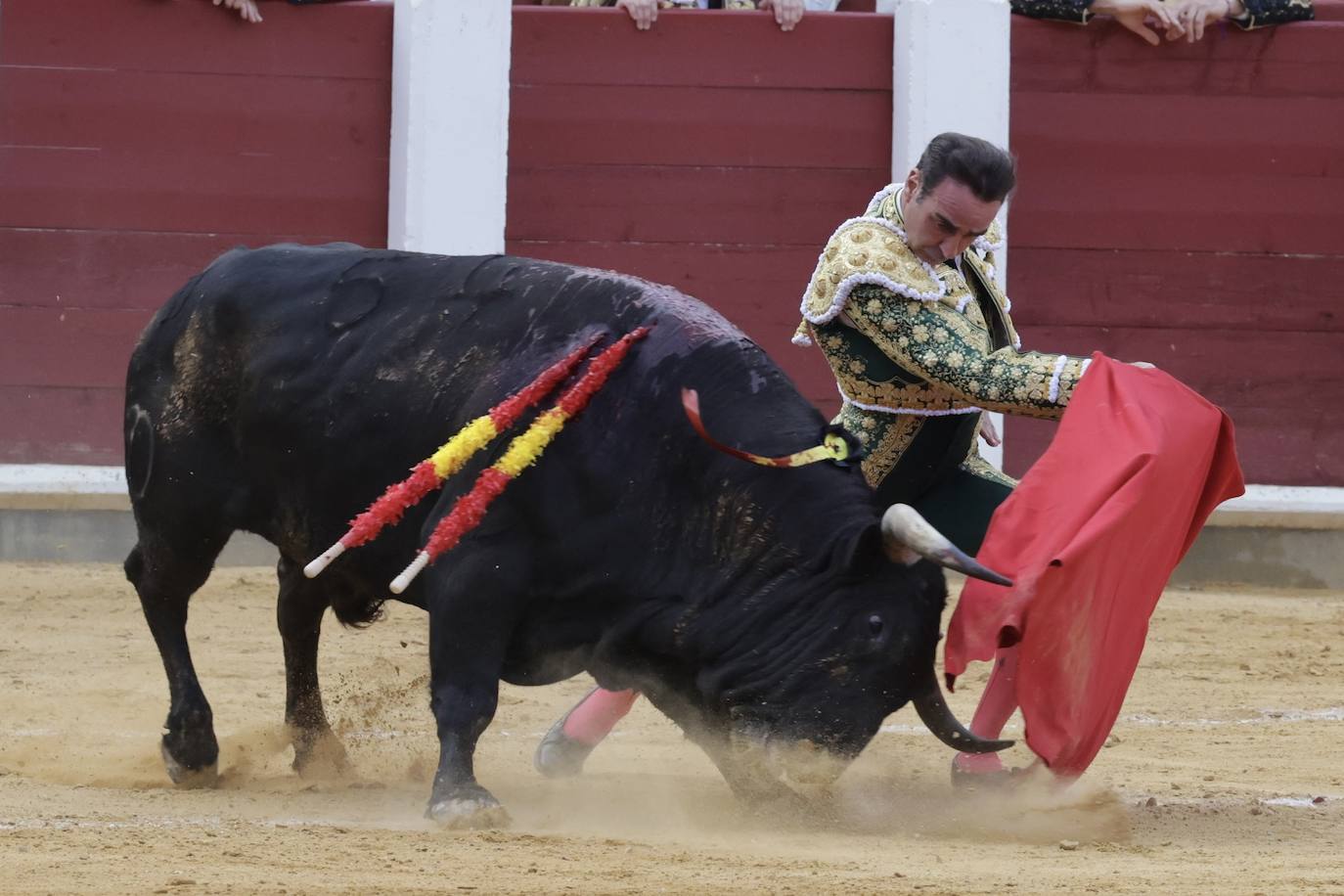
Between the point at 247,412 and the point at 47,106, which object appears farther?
the point at 47,106

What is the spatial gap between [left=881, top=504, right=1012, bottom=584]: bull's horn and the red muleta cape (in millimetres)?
224

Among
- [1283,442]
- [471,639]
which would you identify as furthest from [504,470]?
[1283,442]

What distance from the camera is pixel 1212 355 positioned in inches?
277

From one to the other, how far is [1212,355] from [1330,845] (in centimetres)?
392

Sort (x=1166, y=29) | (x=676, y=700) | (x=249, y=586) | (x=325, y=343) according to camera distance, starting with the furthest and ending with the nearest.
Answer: (x=1166, y=29) < (x=249, y=586) < (x=325, y=343) < (x=676, y=700)

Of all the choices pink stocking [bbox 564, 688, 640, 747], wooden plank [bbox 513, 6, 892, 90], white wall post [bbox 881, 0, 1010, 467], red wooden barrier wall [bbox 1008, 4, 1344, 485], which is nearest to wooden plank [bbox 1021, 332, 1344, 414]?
red wooden barrier wall [bbox 1008, 4, 1344, 485]

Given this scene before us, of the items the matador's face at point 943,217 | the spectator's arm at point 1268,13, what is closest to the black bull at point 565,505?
the matador's face at point 943,217

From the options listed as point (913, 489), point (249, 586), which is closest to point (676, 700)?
point (913, 489)

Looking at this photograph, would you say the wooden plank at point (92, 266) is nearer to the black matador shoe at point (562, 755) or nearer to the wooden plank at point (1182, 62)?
the wooden plank at point (1182, 62)

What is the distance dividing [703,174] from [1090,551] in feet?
12.2

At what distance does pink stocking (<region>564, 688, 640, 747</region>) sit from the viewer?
3.98m

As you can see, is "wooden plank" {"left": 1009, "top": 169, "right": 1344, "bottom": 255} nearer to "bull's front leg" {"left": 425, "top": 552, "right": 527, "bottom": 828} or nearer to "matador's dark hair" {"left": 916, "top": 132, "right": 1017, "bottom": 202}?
"matador's dark hair" {"left": 916, "top": 132, "right": 1017, "bottom": 202}

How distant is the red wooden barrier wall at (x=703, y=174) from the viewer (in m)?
6.79

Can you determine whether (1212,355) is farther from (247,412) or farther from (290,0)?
(247,412)
